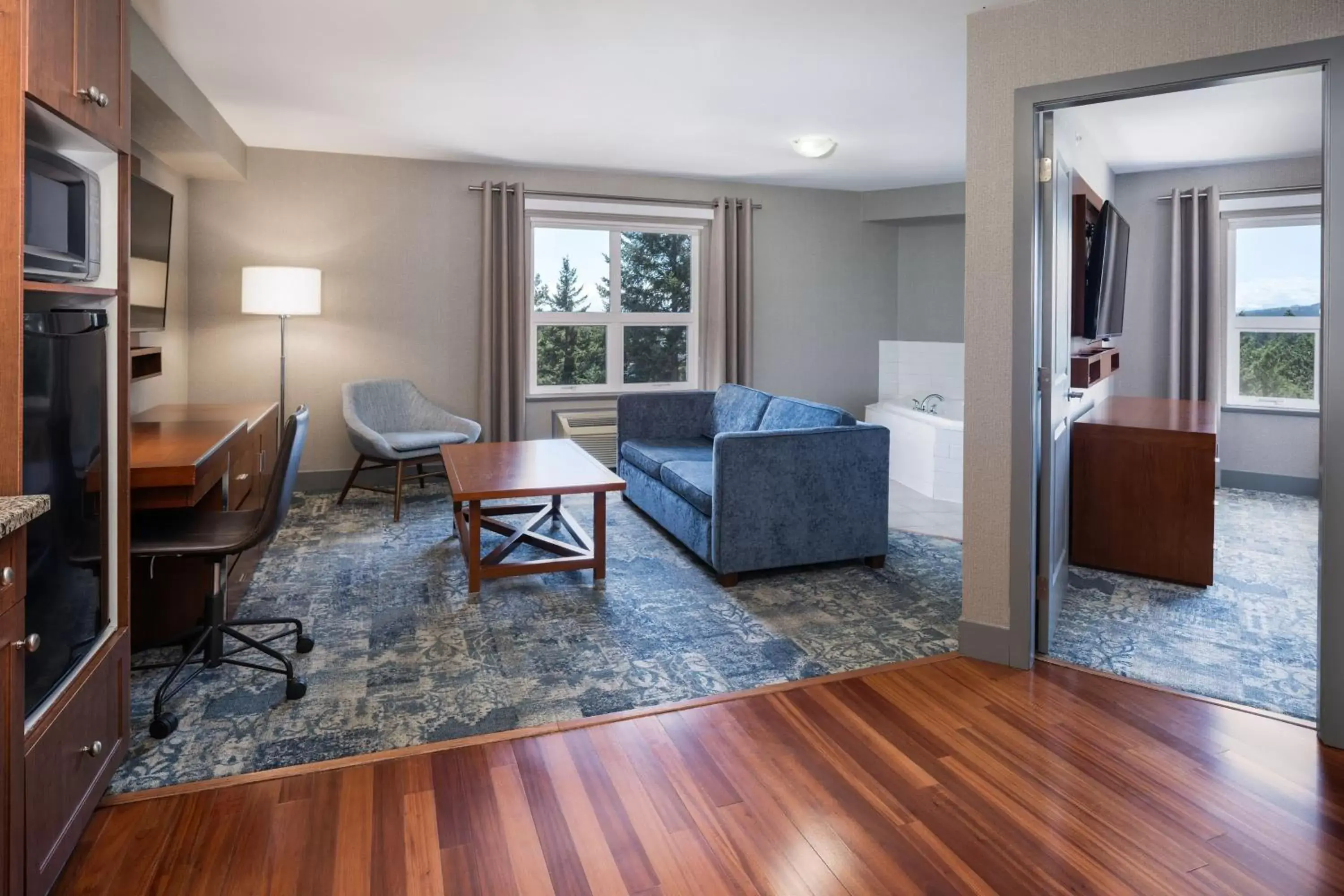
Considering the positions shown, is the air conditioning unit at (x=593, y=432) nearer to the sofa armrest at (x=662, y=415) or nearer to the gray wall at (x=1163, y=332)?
the sofa armrest at (x=662, y=415)

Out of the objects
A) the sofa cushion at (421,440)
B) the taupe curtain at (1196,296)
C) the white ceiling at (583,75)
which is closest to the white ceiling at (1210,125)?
the taupe curtain at (1196,296)

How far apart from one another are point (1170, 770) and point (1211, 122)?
3.90 metres

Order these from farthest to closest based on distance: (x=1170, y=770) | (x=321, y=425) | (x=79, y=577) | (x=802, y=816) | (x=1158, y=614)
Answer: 1. (x=321, y=425)
2. (x=1158, y=614)
3. (x=1170, y=770)
4. (x=802, y=816)
5. (x=79, y=577)

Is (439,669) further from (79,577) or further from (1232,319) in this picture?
(1232,319)

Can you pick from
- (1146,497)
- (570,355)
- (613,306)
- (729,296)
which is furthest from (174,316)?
(1146,497)

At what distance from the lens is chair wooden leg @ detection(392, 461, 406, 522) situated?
4.94 metres

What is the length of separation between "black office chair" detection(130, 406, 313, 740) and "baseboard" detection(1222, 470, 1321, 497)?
6022 mm

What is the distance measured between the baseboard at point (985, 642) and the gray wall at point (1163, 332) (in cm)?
390

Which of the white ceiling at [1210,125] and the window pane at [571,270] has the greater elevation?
the white ceiling at [1210,125]

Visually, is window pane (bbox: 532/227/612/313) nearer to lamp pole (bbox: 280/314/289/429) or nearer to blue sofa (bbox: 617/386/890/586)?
lamp pole (bbox: 280/314/289/429)

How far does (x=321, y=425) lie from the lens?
577 cm

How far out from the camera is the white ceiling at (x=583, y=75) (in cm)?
321

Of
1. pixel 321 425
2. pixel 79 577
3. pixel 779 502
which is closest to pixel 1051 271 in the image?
pixel 779 502

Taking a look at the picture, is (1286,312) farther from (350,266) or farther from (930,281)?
(350,266)
